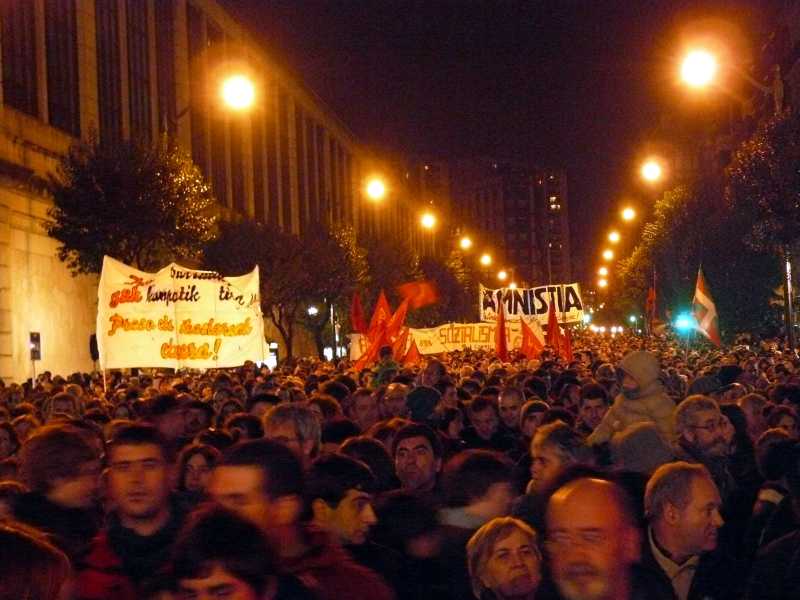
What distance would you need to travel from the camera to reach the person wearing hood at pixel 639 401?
28.4ft

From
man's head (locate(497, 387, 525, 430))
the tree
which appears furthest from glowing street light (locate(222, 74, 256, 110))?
man's head (locate(497, 387, 525, 430))

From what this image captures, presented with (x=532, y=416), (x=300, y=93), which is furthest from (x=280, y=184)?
(x=532, y=416)

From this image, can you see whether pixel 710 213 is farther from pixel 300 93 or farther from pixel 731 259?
pixel 300 93

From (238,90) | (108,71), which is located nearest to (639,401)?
(238,90)

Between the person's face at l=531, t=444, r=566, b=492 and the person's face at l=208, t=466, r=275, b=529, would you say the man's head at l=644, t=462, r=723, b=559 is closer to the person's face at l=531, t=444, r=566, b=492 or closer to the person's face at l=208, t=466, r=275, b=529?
the person's face at l=531, t=444, r=566, b=492

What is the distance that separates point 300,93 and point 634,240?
3411 cm

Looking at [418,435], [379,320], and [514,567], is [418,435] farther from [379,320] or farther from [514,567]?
[379,320]

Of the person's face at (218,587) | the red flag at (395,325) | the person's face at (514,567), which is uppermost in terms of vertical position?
the red flag at (395,325)

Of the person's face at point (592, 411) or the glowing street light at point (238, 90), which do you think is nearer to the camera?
the person's face at point (592, 411)

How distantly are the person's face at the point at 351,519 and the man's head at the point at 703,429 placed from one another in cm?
271

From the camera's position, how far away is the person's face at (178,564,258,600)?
3.48 m

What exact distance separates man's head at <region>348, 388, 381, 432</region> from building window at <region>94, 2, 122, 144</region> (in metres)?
27.1

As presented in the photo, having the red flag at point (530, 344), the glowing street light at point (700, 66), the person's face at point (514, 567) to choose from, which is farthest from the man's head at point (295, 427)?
the red flag at point (530, 344)

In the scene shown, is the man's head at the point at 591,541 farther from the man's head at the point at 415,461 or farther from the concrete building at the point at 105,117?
the concrete building at the point at 105,117
